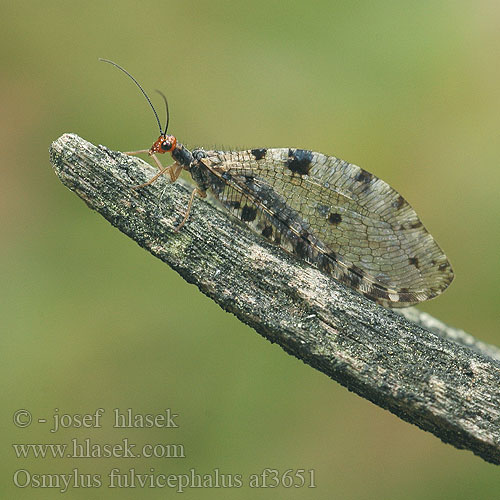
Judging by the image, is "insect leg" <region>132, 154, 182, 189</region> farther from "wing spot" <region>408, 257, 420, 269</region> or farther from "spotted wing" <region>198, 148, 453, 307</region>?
"wing spot" <region>408, 257, 420, 269</region>

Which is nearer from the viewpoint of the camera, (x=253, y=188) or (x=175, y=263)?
(x=175, y=263)

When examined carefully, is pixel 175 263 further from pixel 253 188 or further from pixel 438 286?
pixel 438 286

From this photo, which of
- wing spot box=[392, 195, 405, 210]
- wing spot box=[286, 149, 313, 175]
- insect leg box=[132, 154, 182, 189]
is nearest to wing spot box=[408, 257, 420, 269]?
wing spot box=[392, 195, 405, 210]

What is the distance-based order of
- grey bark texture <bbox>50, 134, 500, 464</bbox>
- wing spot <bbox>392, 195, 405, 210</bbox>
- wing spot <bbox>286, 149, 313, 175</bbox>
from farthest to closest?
wing spot <bbox>286, 149, 313, 175</bbox> < wing spot <bbox>392, 195, 405, 210</bbox> < grey bark texture <bbox>50, 134, 500, 464</bbox>

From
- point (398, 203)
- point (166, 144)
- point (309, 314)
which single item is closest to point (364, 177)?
point (398, 203)

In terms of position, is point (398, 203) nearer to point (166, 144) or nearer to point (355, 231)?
point (355, 231)

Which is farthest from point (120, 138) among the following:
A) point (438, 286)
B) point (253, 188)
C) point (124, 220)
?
point (438, 286)

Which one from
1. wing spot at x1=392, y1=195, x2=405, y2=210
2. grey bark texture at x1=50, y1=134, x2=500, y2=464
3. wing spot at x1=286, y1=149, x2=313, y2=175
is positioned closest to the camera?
grey bark texture at x1=50, y1=134, x2=500, y2=464

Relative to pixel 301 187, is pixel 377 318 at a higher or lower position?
lower
